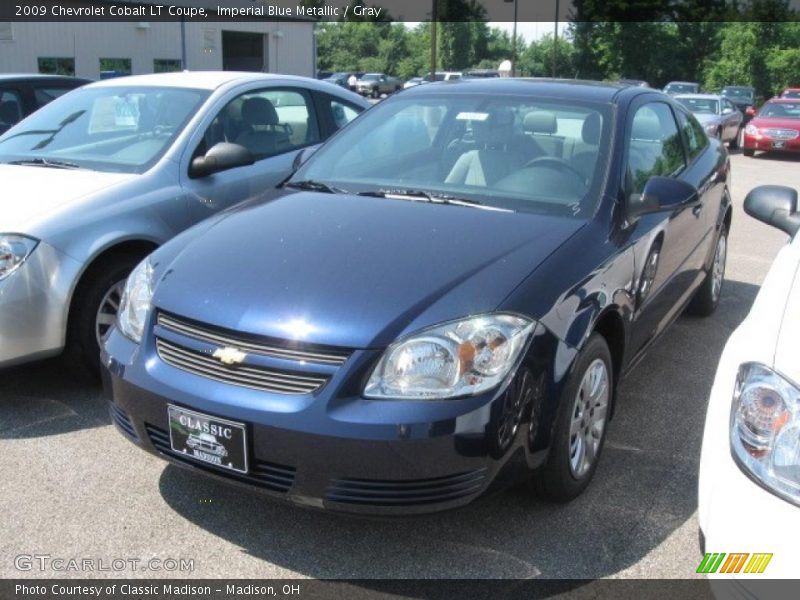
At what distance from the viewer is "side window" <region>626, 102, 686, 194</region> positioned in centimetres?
380

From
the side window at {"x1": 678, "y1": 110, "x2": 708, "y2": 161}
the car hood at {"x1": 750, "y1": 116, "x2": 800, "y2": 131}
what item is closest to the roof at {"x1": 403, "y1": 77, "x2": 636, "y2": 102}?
the side window at {"x1": 678, "y1": 110, "x2": 708, "y2": 161}

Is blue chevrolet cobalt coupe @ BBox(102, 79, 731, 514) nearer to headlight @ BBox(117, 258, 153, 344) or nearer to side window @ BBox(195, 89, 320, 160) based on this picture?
headlight @ BBox(117, 258, 153, 344)

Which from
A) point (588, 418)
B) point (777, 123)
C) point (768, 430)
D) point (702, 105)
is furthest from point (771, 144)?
point (768, 430)

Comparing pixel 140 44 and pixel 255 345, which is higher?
pixel 140 44

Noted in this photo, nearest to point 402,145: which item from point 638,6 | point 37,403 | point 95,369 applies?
point 95,369

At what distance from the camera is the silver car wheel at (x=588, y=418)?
10.1 feet

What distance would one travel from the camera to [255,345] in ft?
8.75

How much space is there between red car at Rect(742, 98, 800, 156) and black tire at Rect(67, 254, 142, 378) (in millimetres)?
17492

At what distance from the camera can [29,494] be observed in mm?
3230

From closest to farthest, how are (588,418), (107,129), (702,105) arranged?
1. (588,418)
2. (107,129)
3. (702,105)

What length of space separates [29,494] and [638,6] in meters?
66.0

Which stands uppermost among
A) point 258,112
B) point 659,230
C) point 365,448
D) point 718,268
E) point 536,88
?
point 536,88

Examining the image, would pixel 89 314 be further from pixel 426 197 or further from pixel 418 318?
pixel 418 318

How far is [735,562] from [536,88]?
272 cm
